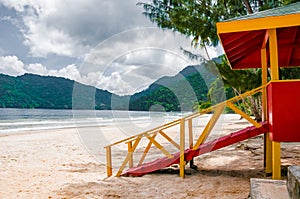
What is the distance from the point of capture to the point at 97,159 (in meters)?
8.14

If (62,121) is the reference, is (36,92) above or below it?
above

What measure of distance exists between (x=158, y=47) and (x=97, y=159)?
6455 millimetres

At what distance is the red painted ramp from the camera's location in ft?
16.1

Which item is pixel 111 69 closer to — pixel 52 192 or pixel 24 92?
pixel 52 192

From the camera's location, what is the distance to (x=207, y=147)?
514 cm

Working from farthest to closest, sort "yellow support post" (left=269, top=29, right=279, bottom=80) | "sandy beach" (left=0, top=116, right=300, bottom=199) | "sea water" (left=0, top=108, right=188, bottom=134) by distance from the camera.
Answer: "sea water" (left=0, top=108, right=188, bottom=134) → "sandy beach" (left=0, top=116, right=300, bottom=199) → "yellow support post" (left=269, top=29, right=279, bottom=80)

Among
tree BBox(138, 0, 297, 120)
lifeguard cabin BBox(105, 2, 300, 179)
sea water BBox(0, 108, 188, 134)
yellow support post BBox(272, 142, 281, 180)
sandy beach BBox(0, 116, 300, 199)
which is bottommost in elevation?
sea water BBox(0, 108, 188, 134)

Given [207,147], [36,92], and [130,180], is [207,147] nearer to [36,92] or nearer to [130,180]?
[130,180]

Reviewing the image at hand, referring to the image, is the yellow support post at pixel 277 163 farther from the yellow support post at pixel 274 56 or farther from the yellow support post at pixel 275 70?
the yellow support post at pixel 274 56

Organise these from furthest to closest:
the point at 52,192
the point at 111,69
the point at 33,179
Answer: the point at 111,69, the point at 33,179, the point at 52,192

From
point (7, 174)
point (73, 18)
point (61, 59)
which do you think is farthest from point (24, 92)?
point (7, 174)

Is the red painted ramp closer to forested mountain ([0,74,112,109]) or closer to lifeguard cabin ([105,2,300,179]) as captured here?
lifeguard cabin ([105,2,300,179])

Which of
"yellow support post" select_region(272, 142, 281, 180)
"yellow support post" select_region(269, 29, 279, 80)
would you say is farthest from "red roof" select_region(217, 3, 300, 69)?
"yellow support post" select_region(272, 142, 281, 180)

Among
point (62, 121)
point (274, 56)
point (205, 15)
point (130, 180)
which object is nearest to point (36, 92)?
point (62, 121)
